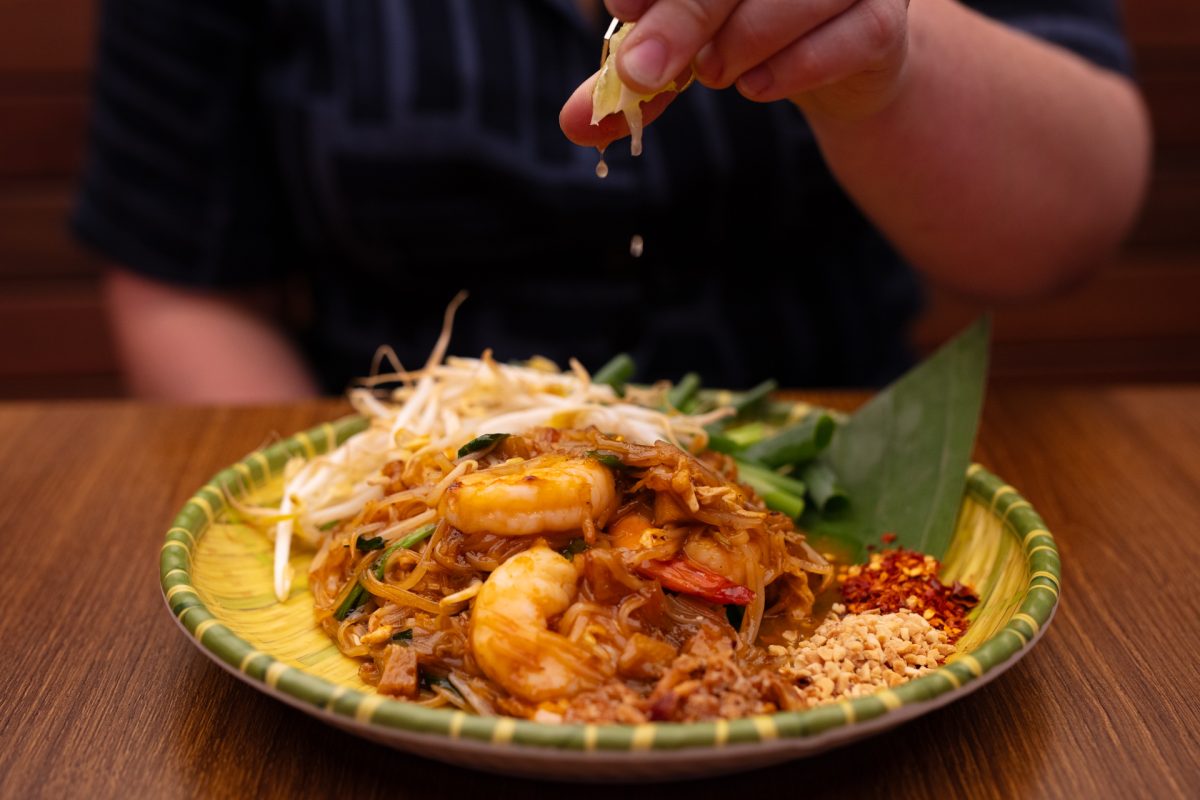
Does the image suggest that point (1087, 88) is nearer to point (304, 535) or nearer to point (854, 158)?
point (854, 158)

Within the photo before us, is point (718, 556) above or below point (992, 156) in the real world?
below

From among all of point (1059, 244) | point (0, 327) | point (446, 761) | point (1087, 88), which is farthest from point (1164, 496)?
point (0, 327)

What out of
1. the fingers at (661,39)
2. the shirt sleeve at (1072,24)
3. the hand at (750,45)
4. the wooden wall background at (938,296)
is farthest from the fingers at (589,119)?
the wooden wall background at (938,296)

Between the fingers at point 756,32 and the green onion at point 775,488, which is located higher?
the fingers at point 756,32

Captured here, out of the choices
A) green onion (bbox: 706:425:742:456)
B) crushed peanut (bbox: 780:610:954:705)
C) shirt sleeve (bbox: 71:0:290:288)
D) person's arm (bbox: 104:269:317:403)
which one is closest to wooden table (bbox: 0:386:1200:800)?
crushed peanut (bbox: 780:610:954:705)

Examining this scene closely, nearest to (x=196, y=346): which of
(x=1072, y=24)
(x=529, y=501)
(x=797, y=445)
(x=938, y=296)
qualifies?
(x=797, y=445)

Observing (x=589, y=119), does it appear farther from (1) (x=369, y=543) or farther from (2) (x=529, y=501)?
(1) (x=369, y=543)

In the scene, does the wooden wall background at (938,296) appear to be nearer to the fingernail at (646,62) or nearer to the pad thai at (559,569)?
the pad thai at (559,569)
